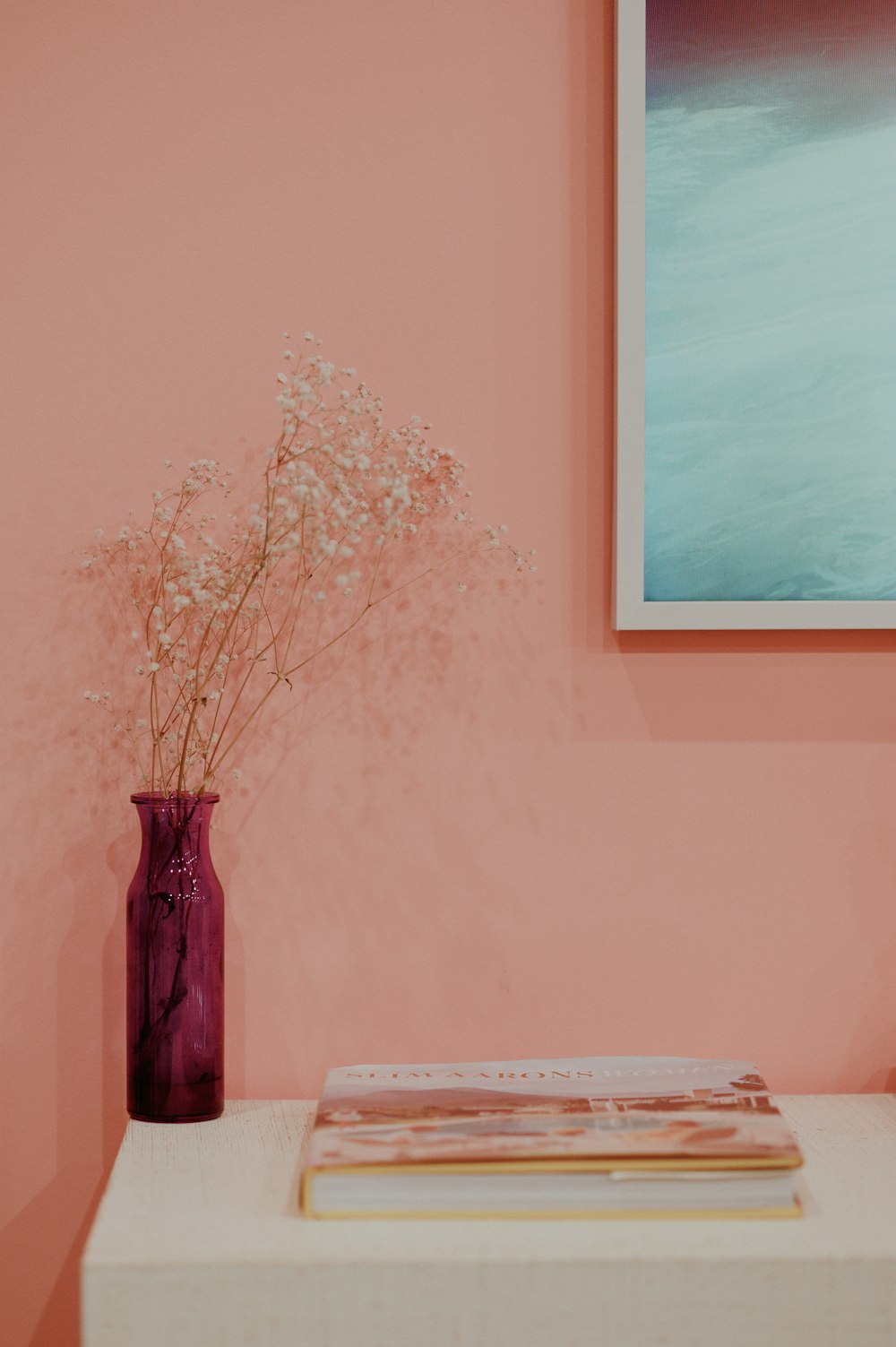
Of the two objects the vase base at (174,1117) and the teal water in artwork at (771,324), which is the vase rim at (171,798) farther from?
the teal water in artwork at (771,324)

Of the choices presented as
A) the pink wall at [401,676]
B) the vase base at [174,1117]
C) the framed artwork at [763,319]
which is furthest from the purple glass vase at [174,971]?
the framed artwork at [763,319]

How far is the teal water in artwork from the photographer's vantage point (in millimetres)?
1021

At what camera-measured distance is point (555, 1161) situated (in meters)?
0.77

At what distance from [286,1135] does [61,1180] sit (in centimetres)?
28

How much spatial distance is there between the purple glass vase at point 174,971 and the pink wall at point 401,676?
0.37 feet

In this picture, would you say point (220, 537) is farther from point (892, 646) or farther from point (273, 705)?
point (892, 646)

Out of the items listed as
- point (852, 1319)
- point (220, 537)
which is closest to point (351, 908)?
point (220, 537)

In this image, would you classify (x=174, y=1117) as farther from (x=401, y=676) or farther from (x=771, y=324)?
(x=771, y=324)

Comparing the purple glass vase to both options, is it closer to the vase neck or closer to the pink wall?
the vase neck

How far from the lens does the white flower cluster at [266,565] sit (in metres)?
0.99

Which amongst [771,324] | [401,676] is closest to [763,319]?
[771,324]

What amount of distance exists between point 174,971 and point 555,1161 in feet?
1.18

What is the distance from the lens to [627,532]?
1.02m

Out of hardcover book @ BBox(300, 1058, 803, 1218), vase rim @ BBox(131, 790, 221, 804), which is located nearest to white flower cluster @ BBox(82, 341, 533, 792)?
vase rim @ BBox(131, 790, 221, 804)
